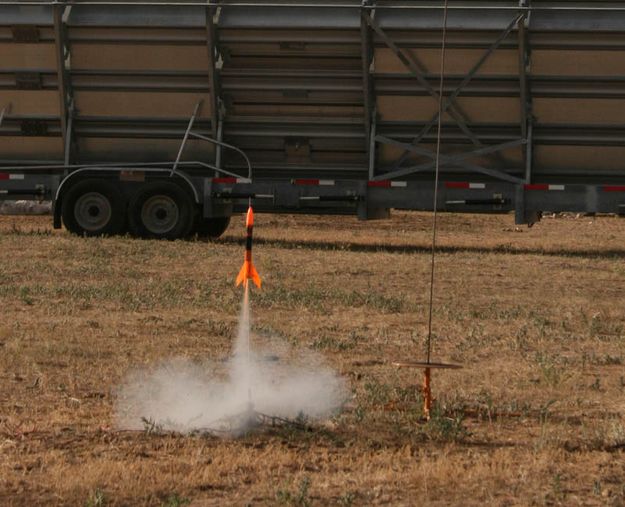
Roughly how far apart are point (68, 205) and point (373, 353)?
10.7m

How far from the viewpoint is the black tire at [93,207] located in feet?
62.9

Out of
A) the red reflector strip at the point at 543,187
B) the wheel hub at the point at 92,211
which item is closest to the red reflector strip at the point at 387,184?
the red reflector strip at the point at 543,187

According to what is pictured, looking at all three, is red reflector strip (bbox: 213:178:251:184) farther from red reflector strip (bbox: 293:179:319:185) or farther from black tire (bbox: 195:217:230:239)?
black tire (bbox: 195:217:230:239)

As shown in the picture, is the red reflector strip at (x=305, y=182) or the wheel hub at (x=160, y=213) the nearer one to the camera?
the red reflector strip at (x=305, y=182)

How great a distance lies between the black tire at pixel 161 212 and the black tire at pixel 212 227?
2.46 ft

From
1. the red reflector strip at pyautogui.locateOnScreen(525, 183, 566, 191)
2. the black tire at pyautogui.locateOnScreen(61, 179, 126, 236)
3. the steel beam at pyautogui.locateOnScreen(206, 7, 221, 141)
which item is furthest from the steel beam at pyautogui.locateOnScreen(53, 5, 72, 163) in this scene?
the red reflector strip at pyautogui.locateOnScreen(525, 183, 566, 191)

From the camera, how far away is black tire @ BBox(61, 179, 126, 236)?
1917cm

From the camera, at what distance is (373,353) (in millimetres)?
9242

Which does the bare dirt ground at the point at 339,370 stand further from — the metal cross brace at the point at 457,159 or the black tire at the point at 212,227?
the black tire at the point at 212,227

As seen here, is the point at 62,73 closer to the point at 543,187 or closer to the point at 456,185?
the point at 456,185

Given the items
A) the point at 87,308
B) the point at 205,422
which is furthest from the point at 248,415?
the point at 87,308

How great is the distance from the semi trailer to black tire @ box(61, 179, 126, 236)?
0.02 meters

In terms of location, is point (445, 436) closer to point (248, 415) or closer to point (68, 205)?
point (248, 415)

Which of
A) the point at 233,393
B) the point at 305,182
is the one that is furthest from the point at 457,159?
the point at 233,393
